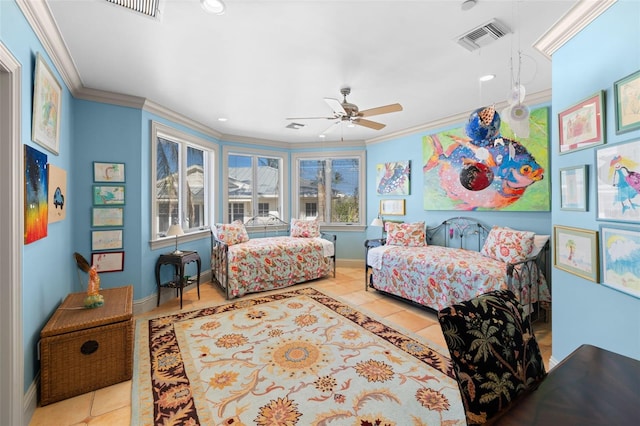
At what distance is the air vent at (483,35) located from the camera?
6.37ft

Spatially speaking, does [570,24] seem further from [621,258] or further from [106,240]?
[106,240]

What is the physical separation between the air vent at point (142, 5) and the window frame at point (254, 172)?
3292 millimetres

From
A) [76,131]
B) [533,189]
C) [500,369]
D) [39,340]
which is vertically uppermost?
[76,131]

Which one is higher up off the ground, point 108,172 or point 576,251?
point 108,172

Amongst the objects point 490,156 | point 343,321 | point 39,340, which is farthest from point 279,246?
point 490,156

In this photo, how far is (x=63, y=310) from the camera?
2.19m

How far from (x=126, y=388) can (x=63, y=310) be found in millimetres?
840

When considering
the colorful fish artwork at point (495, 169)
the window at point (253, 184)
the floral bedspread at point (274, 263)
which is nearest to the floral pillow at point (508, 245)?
the colorful fish artwork at point (495, 169)

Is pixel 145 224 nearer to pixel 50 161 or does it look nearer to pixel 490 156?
pixel 50 161

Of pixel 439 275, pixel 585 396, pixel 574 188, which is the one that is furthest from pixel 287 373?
pixel 574 188

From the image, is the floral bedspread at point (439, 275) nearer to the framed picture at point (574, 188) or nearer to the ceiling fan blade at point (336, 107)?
the framed picture at point (574, 188)

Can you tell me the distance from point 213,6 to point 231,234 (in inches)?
124

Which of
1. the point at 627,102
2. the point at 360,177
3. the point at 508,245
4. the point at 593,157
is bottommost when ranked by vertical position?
the point at 508,245

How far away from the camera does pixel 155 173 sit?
351 centimetres
